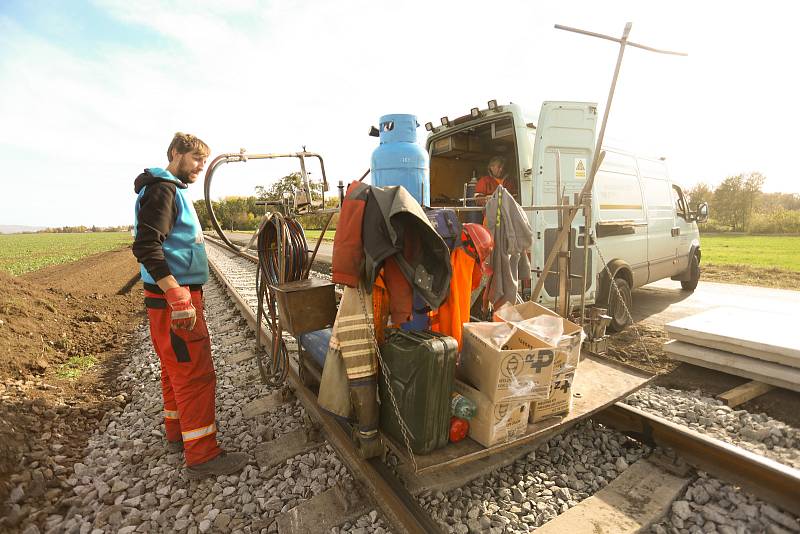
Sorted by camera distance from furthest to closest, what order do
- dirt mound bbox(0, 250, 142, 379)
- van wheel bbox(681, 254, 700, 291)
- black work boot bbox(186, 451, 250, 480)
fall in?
van wheel bbox(681, 254, 700, 291), dirt mound bbox(0, 250, 142, 379), black work boot bbox(186, 451, 250, 480)

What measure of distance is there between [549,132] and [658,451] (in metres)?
3.32

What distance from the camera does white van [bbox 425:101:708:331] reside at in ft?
15.2

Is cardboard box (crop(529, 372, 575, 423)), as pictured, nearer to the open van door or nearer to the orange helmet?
the orange helmet

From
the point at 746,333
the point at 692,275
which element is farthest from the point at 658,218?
the point at 692,275

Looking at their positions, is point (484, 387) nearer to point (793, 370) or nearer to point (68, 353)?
point (793, 370)

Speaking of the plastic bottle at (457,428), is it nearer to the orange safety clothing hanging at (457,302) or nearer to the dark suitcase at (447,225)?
the orange safety clothing hanging at (457,302)

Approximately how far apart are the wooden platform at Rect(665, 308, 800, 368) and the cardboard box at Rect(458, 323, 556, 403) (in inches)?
117

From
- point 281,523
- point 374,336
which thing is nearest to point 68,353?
point 281,523

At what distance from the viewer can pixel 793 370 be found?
378cm

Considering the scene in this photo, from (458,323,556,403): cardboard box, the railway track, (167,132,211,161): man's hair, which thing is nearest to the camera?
the railway track

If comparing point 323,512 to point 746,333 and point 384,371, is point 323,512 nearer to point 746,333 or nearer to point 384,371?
point 384,371

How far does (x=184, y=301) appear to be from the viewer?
8.79 feet

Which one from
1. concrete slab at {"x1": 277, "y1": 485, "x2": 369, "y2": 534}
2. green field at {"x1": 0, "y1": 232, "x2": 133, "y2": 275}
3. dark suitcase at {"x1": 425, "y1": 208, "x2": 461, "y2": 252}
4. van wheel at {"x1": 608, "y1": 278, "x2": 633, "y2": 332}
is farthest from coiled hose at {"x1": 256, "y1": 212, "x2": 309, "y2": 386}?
green field at {"x1": 0, "y1": 232, "x2": 133, "y2": 275}

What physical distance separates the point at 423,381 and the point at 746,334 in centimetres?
408
